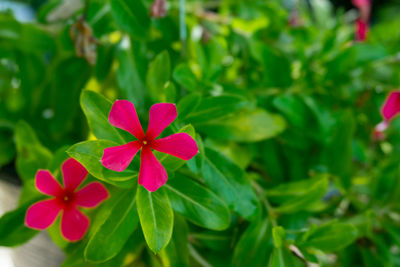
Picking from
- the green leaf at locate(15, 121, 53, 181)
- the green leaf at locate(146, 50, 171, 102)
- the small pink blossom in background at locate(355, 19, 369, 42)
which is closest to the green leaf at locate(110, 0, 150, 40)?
the green leaf at locate(146, 50, 171, 102)

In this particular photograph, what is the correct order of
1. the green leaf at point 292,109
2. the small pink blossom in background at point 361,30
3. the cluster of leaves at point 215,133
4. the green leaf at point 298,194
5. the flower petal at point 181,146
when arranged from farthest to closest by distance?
1. the small pink blossom in background at point 361,30
2. the green leaf at point 292,109
3. the green leaf at point 298,194
4. the cluster of leaves at point 215,133
5. the flower petal at point 181,146

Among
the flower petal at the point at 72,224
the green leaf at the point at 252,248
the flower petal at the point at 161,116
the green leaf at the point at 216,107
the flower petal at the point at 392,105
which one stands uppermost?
the flower petal at the point at 161,116

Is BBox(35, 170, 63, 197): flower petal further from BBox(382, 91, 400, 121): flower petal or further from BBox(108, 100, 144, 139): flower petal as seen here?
BBox(382, 91, 400, 121): flower petal

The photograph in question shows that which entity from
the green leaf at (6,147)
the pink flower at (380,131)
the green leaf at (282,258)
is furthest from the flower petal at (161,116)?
the pink flower at (380,131)

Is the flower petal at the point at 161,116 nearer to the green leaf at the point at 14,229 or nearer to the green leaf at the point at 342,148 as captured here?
the green leaf at the point at 14,229

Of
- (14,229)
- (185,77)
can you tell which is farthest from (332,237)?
(14,229)

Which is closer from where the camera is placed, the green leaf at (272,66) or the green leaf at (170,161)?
the green leaf at (170,161)

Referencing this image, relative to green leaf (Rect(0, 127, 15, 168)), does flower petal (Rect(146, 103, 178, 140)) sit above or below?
above

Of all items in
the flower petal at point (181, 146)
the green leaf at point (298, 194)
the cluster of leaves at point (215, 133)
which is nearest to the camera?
the flower petal at point (181, 146)

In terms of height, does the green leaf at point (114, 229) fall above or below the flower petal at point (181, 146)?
below
